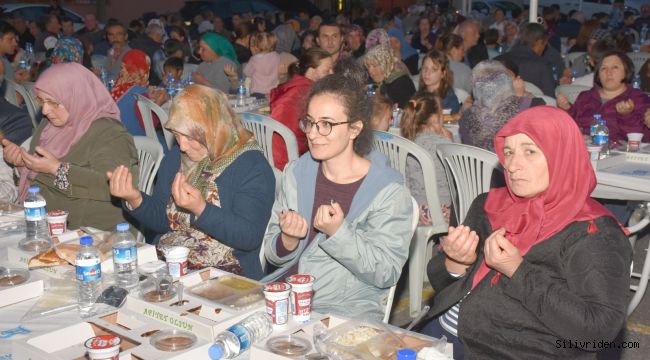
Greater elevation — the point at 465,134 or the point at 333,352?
the point at 465,134

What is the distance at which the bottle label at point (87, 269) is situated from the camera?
2.55 metres

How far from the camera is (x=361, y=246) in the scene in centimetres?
264

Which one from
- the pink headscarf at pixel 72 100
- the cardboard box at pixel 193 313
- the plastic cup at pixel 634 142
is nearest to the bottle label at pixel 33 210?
the pink headscarf at pixel 72 100

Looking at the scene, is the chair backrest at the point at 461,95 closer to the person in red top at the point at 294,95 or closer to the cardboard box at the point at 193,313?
the person in red top at the point at 294,95

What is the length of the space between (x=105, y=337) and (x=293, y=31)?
11.9m

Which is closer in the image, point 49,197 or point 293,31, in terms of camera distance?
point 49,197

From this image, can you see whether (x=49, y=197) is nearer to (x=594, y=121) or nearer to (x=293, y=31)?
(x=594, y=121)

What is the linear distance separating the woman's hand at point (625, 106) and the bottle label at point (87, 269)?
13.0 ft

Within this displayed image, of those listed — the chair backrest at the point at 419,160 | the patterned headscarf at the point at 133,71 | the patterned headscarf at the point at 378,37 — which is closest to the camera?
the chair backrest at the point at 419,160

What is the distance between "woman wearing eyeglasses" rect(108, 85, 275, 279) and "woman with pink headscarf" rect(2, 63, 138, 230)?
537mm

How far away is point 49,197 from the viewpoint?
3920 millimetres

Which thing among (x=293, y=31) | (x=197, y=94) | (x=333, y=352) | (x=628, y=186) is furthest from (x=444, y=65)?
(x=293, y=31)

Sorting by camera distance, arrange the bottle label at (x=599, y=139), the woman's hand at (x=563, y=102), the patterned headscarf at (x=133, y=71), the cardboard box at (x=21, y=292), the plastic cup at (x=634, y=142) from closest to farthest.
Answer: the cardboard box at (x=21, y=292), the bottle label at (x=599, y=139), the plastic cup at (x=634, y=142), the woman's hand at (x=563, y=102), the patterned headscarf at (x=133, y=71)

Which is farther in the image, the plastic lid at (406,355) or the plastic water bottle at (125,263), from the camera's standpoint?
the plastic water bottle at (125,263)
